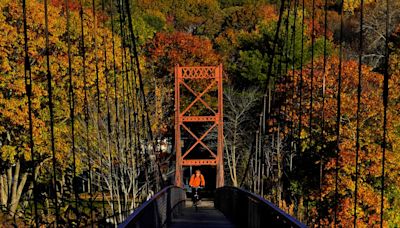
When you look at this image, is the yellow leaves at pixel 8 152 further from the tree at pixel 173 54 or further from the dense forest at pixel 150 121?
the tree at pixel 173 54

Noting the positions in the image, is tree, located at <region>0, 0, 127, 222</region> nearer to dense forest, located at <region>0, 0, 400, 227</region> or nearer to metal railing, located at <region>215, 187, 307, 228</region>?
dense forest, located at <region>0, 0, 400, 227</region>

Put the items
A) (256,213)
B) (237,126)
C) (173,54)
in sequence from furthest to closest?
(173,54), (237,126), (256,213)

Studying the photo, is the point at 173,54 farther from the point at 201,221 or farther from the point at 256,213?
the point at 256,213

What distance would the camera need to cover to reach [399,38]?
23750mm

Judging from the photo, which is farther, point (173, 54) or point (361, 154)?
point (173, 54)

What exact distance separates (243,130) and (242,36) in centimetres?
794

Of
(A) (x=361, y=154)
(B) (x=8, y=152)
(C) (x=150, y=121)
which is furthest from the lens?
(C) (x=150, y=121)

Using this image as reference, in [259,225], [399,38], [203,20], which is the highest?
[203,20]

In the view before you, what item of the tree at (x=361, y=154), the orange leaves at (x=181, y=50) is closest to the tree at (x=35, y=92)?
the tree at (x=361, y=154)

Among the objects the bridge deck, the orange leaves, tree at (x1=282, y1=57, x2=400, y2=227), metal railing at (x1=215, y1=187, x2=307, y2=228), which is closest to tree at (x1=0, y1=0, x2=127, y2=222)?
the bridge deck

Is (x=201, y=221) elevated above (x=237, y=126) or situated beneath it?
situated beneath

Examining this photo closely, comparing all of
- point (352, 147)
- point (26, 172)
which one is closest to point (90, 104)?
point (26, 172)

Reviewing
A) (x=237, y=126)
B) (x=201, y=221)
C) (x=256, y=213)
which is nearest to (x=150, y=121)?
(x=237, y=126)

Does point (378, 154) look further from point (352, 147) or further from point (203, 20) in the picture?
point (203, 20)
